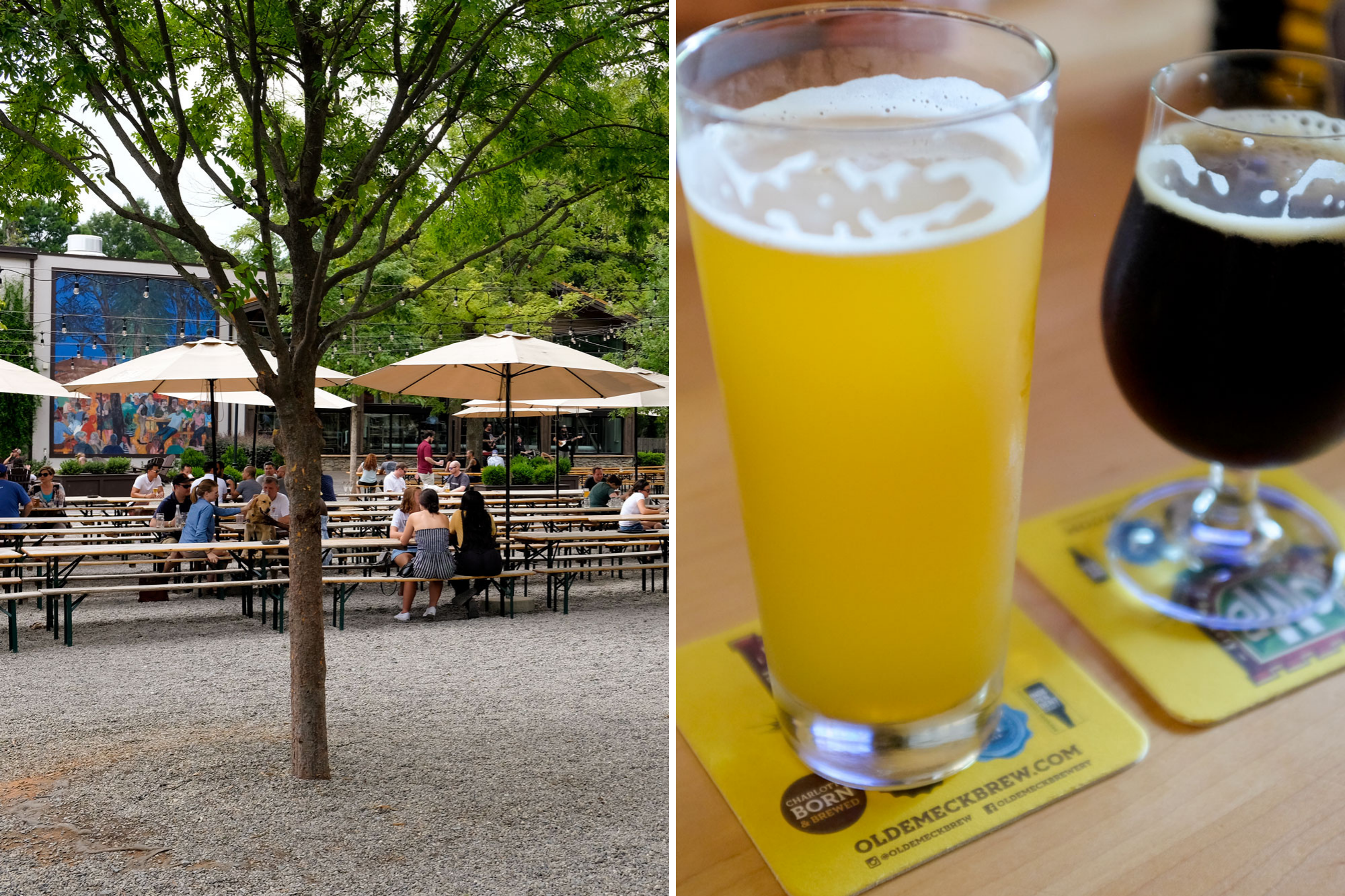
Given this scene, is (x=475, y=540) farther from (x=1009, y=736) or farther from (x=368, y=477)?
(x=1009, y=736)

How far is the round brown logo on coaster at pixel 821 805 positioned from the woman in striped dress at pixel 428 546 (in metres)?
7.41

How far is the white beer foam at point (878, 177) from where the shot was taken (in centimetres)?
61

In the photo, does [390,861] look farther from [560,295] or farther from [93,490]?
[93,490]

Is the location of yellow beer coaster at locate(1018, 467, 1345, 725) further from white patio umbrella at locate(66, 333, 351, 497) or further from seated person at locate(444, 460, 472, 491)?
seated person at locate(444, 460, 472, 491)

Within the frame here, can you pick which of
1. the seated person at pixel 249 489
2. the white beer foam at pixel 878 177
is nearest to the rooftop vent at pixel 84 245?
the seated person at pixel 249 489

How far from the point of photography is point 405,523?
888 centimetres

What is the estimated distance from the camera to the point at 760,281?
68cm

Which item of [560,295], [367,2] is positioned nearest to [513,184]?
[367,2]

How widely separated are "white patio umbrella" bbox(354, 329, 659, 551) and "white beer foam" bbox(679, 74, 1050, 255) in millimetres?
7287

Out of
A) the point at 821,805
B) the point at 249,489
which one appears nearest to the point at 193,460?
the point at 249,489

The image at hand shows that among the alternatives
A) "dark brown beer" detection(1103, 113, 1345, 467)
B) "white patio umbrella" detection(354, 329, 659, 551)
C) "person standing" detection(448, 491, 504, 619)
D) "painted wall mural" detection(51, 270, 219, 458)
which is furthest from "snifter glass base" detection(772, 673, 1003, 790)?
"painted wall mural" detection(51, 270, 219, 458)

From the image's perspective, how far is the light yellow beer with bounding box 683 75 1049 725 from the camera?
24.8 inches

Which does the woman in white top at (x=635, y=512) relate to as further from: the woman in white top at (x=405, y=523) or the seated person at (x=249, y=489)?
the seated person at (x=249, y=489)

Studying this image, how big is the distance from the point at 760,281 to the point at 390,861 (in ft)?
14.2
